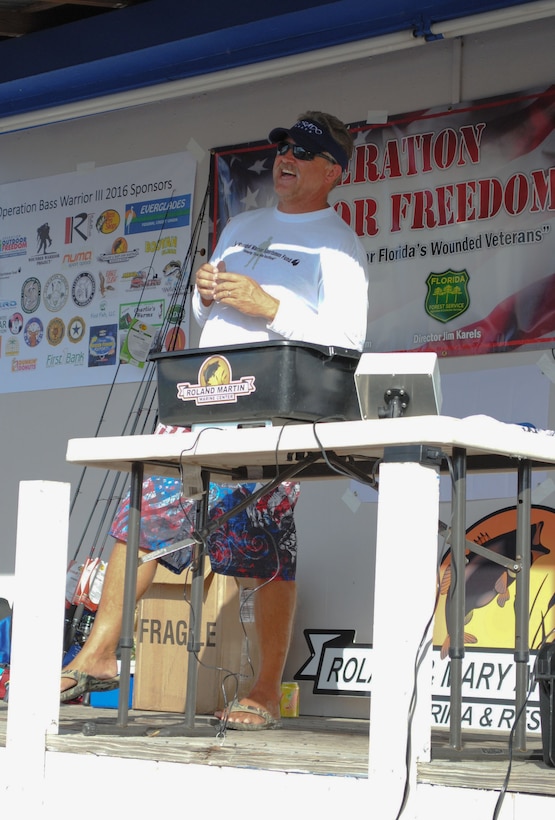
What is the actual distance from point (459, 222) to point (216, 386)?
217cm

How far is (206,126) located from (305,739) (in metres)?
3.12

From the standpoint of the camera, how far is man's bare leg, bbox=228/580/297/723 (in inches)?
126

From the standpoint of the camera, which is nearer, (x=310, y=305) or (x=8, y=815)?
(x=8, y=815)

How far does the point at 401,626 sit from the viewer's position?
2.11 metres

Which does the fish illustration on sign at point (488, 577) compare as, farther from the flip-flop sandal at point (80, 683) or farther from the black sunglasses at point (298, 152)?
the black sunglasses at point (298, 152)

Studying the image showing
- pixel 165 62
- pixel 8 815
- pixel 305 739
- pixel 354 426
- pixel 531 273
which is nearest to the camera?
pixel 354 426

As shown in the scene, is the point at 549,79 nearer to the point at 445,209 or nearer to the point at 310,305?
the point at 445,209

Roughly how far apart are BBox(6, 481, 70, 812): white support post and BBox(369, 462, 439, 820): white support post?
0.78 meters

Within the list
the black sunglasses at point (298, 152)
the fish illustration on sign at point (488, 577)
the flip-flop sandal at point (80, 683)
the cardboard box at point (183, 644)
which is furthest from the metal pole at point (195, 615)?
the fish illustration on sign at point (488, 577)

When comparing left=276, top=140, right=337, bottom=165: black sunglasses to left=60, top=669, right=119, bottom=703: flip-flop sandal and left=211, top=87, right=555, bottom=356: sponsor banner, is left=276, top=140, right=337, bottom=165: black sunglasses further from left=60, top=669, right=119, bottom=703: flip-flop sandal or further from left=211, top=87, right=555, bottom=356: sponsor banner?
left=60, top=669, right=119, bottom=703: flip-flop sandal

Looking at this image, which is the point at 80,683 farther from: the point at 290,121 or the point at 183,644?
the point at 290,121

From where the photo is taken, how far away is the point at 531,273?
427cm

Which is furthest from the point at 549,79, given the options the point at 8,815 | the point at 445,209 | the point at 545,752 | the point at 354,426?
the point at 8,815

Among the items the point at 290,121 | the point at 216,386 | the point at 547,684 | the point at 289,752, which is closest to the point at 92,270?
the point at 290,121
